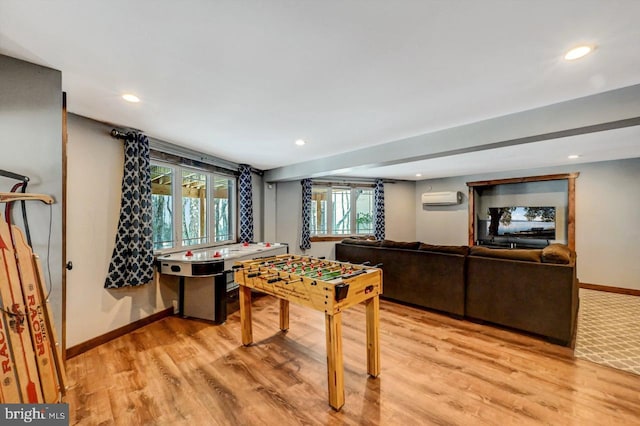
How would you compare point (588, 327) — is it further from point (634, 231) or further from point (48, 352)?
point (48, 352)

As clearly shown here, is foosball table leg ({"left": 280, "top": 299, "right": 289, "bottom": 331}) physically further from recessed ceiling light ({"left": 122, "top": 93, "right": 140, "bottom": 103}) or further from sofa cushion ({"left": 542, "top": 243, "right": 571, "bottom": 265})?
sofa cushion ({"left": 542, "top": 243, "right": 571, "bottom": 265})

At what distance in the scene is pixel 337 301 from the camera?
6.24ft

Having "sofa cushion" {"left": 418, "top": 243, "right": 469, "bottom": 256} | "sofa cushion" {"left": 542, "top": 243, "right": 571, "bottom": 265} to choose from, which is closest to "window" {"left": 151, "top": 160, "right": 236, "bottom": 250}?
"sofa cushion" {"left": 418, "top": 243, "right": 469, "bottom": 256}

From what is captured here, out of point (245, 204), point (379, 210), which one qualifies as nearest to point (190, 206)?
point (245, 204)

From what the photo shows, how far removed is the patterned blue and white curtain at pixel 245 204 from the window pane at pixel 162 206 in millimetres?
1271

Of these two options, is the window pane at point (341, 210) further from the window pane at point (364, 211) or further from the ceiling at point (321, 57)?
the ceiling at point (321, 57)

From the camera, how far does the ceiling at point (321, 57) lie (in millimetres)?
1256

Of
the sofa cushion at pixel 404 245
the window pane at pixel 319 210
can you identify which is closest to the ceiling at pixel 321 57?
the sofa cushion at pixel 404 245

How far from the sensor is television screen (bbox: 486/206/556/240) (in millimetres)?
5266

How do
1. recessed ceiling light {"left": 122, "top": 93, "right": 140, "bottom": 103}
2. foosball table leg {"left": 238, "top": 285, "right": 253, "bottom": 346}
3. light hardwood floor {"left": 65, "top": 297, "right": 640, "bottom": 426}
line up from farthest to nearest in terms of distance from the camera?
foosball table leg {"left": 238, "top": 285, "right": 253, "bottom": 346} < recessed ceiling light {"left": 122, "top": 93, "right": 140, "bottom": 103} < light hardwood floor {"left": 65, "top": 297, "right": 640, "bottom": 426}

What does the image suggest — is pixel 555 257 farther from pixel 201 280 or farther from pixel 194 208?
pixel 194 208

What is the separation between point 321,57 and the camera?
1625 mm

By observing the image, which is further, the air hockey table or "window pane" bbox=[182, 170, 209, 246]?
"window pane" bbox=[182, 170, 209, 246]

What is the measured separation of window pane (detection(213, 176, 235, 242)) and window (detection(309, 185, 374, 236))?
5.93 ft
